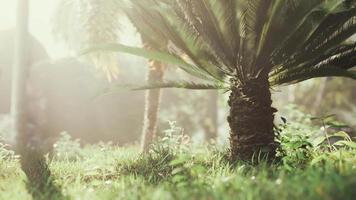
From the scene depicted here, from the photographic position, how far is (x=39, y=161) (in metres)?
7.41

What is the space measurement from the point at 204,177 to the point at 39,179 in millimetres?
1918

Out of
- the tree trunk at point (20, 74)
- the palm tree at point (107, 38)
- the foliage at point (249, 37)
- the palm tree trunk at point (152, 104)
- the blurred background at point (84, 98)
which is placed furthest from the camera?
the blurred background at point (84, 98)

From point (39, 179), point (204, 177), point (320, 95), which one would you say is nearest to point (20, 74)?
point (39, 179)

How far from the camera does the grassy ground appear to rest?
460 centimetres

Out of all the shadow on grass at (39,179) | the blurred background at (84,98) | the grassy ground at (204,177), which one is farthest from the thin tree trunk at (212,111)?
the shadow on grass at (39,179)

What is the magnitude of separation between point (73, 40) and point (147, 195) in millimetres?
9421

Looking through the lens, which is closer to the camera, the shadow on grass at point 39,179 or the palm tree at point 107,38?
the shadow on grass at point 39,179

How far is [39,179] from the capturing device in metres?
6.50

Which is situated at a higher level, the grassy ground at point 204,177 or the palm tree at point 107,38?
the palm tree at point 107,38

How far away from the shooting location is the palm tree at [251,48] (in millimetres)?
6895

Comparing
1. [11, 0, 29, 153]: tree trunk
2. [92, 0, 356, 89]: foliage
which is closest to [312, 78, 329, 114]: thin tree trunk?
[11, 0, 29, 153]: tree trunk

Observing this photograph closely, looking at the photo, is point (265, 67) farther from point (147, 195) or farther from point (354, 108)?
point (354, 108)

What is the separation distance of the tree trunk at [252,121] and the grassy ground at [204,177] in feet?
0.84

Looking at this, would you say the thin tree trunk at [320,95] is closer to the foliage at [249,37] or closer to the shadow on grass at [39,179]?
the foliage at [249,37]
